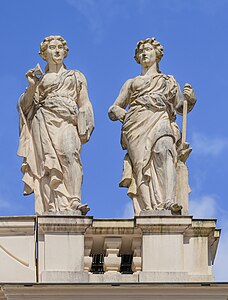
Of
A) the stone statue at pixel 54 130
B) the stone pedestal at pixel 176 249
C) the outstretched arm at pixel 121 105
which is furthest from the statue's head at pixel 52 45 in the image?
the stone pedestal at pixel 176 249

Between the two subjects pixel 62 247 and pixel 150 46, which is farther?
pixel 150 46

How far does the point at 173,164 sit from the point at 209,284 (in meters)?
2.16

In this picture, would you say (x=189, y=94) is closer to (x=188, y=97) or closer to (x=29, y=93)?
(x=188, y=97)

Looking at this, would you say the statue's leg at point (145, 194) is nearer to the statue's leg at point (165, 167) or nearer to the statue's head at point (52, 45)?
the statue's leg at point (165, 167)

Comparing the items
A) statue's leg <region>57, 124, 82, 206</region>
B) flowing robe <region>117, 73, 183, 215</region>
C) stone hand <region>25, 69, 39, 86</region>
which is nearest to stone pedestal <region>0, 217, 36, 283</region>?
statue's leg <region>57, 124, 82, 206</region>

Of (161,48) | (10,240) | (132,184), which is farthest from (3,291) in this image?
(161,48)

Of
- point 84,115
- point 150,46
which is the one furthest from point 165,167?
point 150,46

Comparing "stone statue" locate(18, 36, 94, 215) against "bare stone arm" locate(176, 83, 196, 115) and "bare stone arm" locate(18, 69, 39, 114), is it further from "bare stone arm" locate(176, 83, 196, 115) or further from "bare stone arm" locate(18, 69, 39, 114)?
"bare stone arm" locate(176, 83, 196, 115)

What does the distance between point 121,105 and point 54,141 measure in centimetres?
130

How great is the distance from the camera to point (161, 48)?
22.8 meters

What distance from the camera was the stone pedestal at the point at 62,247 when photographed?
20.7m

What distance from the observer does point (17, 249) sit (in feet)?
69.1

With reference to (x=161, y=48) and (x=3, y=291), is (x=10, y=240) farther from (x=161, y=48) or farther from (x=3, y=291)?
(x=161, y=48)

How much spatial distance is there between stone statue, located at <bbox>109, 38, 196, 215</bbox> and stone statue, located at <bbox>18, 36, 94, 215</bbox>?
2.00 ft
